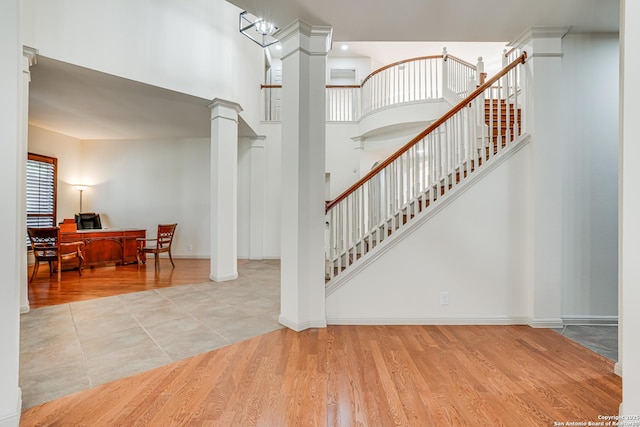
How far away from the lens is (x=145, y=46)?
169 inches

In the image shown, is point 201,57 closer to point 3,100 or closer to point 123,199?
point 3,100

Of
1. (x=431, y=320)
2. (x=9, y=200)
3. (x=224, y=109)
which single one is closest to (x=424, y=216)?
(x=431, y=320)

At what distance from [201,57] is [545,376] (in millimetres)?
5708

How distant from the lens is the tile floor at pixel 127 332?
214 centimetres

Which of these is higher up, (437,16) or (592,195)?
(437,16)

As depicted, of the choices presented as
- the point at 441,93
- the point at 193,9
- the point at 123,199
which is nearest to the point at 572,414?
the point at 441,93

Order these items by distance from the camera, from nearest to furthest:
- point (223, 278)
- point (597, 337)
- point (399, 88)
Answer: point (597, 337) → point (223, 278) → point (399, 88)

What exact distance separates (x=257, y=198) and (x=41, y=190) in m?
4.37

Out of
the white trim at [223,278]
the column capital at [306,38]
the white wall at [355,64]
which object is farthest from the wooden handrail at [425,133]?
the white wall at [355,64]

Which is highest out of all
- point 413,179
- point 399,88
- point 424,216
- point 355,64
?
point 355,64

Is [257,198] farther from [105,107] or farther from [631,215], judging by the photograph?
[631,215]

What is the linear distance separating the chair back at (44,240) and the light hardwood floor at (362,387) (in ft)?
13.5

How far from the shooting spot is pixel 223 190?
515 cm

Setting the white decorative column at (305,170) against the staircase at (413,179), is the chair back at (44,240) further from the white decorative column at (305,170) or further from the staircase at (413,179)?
the staircase at (413,179)
